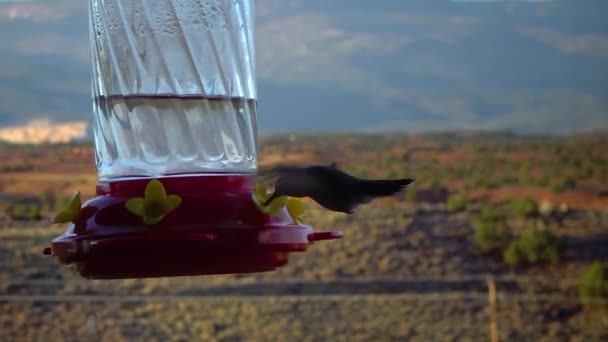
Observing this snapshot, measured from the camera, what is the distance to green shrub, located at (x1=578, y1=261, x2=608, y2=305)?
68.1 ft

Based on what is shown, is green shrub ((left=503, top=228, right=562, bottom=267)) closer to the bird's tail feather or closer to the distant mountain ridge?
the bird's tail feather

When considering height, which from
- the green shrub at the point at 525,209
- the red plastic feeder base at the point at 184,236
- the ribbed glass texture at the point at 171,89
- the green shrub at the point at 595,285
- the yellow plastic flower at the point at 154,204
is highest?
the ribbed glass texture at the point at 171,89

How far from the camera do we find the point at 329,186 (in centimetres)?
362

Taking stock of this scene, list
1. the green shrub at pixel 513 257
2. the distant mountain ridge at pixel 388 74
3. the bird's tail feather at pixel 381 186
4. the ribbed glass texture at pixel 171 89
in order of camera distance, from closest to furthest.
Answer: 1. the ribbed glass texture at pixel 171 89
2. the bird's tail feather at pixel 381 186
3. the green shrub at pixel 513 257
4. the distant mountain ridge at pixel 388 74

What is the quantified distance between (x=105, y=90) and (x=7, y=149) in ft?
209

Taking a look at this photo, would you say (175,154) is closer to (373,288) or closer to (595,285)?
(595,285)

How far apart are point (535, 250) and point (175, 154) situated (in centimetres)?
2105

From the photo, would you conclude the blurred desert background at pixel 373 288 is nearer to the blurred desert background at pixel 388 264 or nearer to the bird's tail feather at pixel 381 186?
the blurred desert background at pixel 388 264

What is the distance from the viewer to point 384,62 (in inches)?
6599

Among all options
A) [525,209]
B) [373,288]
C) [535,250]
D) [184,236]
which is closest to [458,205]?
[525,209]

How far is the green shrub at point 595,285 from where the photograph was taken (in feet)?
68.1

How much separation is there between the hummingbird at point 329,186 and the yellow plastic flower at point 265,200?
0.06 ft

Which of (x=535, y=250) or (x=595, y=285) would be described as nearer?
(x=595, y=285)

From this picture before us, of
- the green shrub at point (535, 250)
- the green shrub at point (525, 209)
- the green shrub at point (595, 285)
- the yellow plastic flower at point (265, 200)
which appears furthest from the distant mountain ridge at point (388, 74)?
the yellow plastic flower at point (265, 200)
